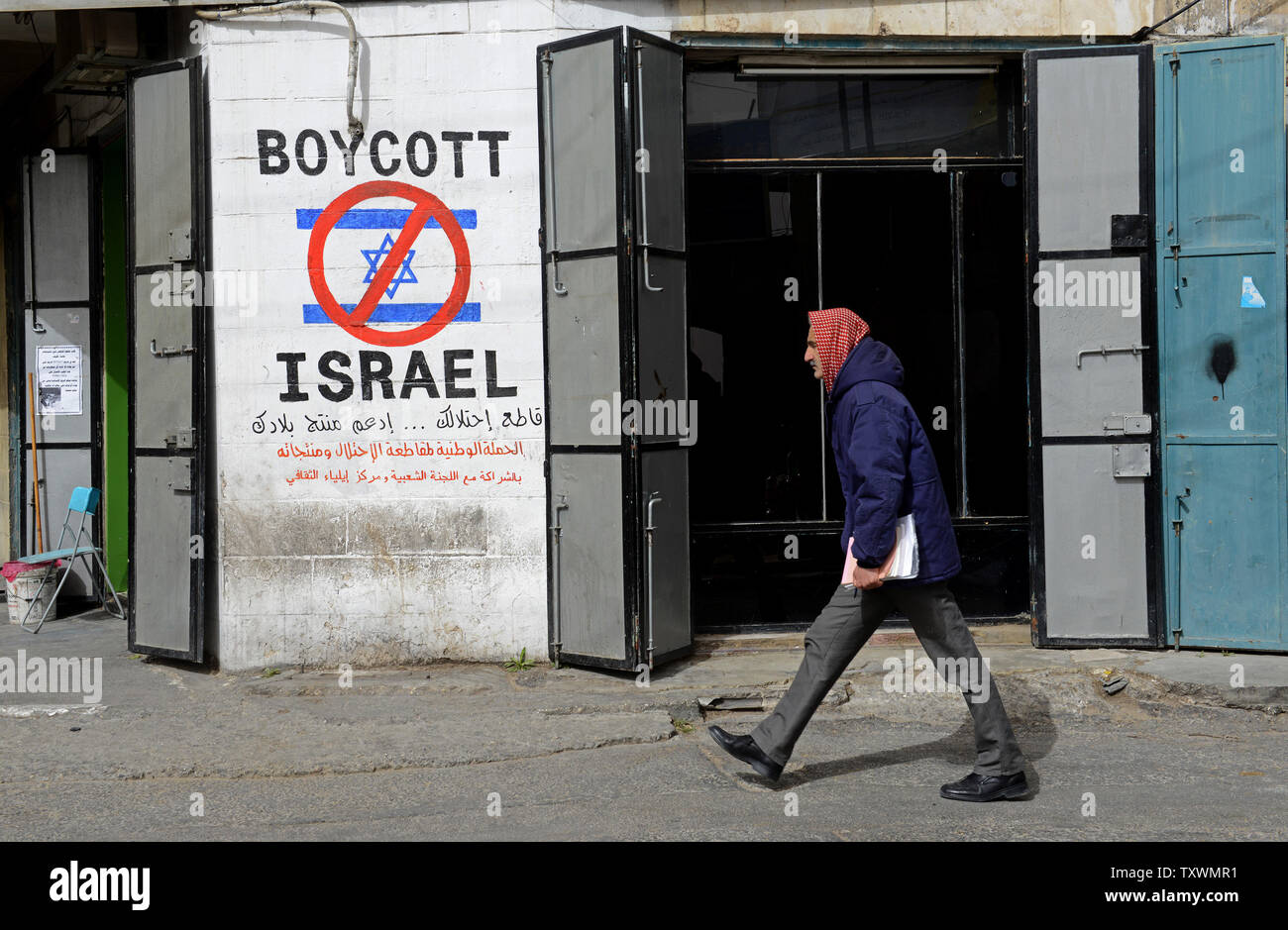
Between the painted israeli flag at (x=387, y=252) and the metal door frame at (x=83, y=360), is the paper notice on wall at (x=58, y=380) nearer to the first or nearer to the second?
the metal door frame at (x=83, y=360)

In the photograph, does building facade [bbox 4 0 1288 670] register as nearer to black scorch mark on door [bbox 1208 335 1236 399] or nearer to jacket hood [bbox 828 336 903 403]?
black scorch mark on door [bbox 1208 335 1236 399]

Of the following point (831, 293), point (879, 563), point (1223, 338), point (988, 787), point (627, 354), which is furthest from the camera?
point (831, 293)

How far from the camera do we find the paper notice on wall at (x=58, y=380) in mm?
10398

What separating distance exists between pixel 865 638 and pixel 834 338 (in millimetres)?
1318

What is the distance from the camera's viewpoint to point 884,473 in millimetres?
4969

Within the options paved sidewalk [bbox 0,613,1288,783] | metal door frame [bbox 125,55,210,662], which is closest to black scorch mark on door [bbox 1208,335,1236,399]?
paved sidewalk [bbox 0,613,1288,783]

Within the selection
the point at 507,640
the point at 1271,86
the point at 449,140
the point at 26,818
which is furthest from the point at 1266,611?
the point at 26,818

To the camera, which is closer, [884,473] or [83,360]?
[884,473]

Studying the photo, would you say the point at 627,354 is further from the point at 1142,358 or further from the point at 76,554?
the point at 76,554

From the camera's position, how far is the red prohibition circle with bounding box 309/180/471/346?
296 inches

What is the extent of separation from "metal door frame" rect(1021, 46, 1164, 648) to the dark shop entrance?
0.37 m

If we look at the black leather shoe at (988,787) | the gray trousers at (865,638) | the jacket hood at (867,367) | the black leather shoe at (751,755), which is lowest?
the black leather shoe at (988,787)

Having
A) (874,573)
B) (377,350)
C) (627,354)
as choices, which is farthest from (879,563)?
(377,350)

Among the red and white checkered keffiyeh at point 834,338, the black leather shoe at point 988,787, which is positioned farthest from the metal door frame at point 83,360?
the black leather shoe at point 988,787
